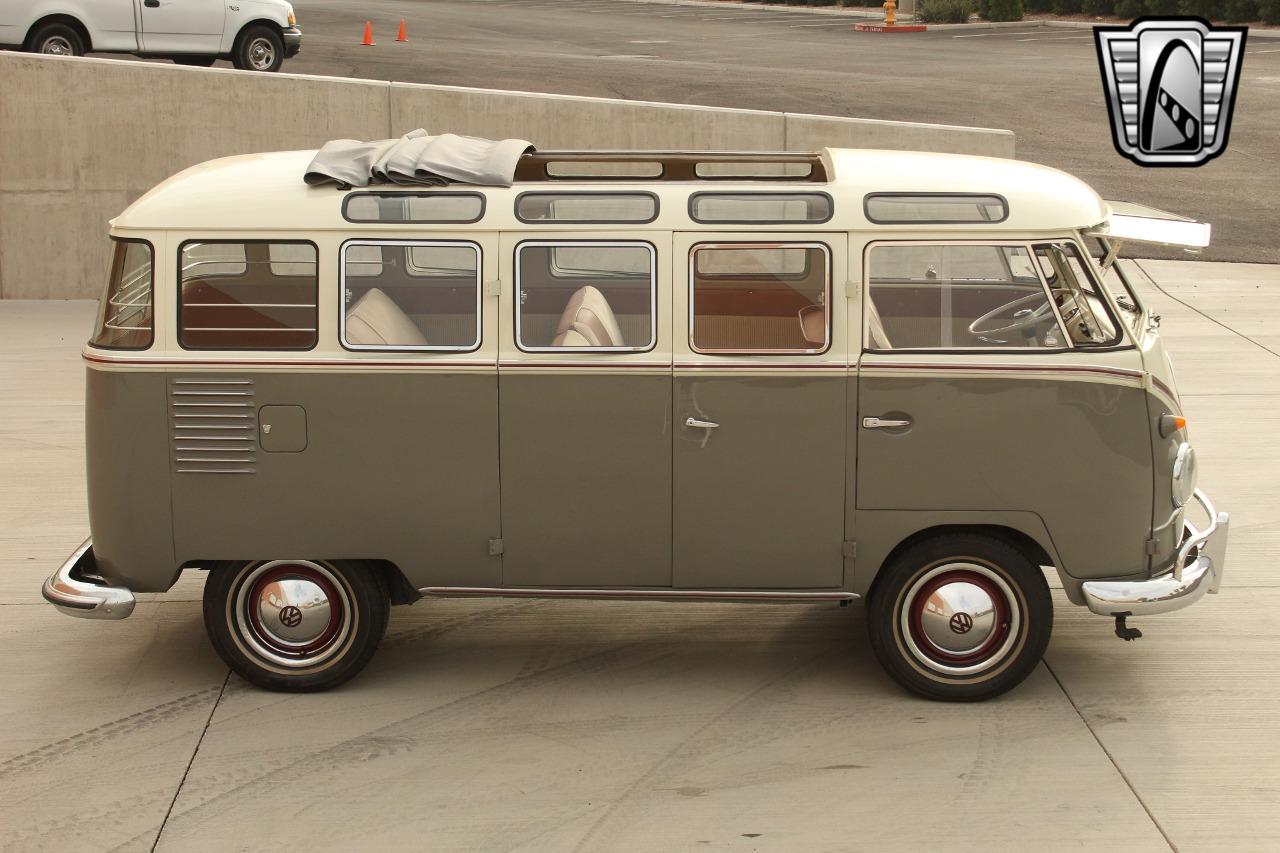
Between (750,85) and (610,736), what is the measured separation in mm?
20627

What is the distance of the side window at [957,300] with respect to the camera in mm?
6344

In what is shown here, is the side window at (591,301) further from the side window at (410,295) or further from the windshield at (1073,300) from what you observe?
the windshield at (1073,300)

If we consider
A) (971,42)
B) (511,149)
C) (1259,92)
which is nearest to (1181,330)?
(511,149)

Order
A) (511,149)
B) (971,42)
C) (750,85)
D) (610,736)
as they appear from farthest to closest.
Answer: (971,42), (750,85), (511,149), (610,736)

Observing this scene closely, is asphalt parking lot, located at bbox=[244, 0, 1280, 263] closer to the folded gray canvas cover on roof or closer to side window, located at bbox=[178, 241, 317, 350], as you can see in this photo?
the folded gray canvas cover on roof

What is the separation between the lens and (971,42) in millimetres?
34906

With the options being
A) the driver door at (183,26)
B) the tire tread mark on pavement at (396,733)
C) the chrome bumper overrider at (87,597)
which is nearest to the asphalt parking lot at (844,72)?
the driver door at (183,26)

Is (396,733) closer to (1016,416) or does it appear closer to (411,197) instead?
(411,197)

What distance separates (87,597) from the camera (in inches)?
257

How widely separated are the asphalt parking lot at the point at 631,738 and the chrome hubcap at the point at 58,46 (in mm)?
11175

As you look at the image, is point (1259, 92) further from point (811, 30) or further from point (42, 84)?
point (42, 84)

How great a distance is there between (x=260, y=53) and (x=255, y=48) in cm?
8

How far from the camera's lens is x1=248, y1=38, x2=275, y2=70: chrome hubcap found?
63.4 ft

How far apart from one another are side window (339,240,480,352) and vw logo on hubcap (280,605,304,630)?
1.22 m
